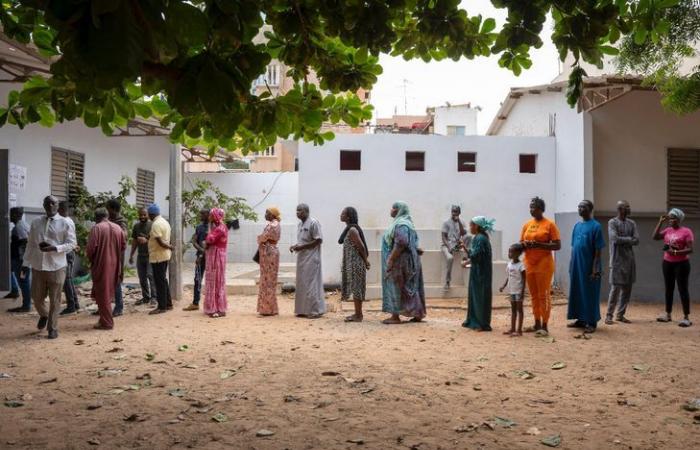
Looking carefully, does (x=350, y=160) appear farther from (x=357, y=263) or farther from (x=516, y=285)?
(x=516, y=285)

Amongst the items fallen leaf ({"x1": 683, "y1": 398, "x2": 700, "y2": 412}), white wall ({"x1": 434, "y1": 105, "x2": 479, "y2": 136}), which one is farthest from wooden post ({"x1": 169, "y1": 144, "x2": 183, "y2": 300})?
white wall ({"x1": 434, "y1": 105, "x2": 479, "y2": 136})

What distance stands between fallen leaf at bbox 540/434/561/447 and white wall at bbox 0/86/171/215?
9.30 metres

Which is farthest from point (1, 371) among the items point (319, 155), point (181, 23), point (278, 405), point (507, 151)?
point (507, 151)

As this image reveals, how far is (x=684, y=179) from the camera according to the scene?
11.8 meters

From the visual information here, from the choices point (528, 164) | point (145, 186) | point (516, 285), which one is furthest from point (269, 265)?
point (145, 186)

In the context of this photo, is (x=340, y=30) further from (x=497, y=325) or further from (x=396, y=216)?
A: (x=497, y=325)

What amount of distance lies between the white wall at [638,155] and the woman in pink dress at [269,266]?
657 centimetres

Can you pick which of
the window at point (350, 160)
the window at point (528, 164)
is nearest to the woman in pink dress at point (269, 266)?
the window at point (350, 160)

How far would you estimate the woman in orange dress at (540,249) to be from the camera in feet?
24.1

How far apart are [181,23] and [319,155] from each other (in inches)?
416

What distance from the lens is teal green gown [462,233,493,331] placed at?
7684 millimetres

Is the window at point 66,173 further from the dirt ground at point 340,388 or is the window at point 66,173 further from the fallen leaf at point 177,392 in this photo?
the fallen leaf at point 177,392

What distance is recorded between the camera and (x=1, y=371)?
538 cm

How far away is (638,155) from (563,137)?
59.0 inches
